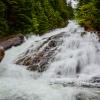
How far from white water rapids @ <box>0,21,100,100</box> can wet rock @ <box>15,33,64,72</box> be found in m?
0.34

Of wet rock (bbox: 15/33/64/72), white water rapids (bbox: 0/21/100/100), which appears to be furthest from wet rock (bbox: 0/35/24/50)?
wet rock (bbox: 15/33/64/72)

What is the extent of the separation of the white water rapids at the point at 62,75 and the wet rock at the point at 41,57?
340 millimetres

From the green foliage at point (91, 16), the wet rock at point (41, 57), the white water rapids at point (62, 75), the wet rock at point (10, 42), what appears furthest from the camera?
the green foliage at point (91, 16)

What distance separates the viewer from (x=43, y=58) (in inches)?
687

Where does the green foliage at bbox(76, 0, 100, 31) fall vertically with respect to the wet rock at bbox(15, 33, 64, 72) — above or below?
above

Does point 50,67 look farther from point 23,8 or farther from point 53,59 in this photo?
point 23,8

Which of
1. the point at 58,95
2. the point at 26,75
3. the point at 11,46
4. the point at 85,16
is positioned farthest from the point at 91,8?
the point at 58,95

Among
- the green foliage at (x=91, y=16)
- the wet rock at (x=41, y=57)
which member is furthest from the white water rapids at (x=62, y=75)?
the green foliage at (x=91, y=16)

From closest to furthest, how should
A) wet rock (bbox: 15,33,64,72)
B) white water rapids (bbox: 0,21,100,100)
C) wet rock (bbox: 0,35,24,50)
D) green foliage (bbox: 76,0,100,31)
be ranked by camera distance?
white water rapids (bbox: 0,21,100,100) < wet rock (bbox: 15,33,64,72) < wet rock (bbox: 0,35,24,50) < green foliage (bbox: 76,0,100,31)

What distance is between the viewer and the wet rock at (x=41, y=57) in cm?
1685

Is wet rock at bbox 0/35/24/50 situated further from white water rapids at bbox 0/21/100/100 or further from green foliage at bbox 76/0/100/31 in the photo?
green foliage at bbox 76/0/100/31

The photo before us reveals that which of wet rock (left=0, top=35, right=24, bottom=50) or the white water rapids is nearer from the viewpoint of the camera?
the white water rapids

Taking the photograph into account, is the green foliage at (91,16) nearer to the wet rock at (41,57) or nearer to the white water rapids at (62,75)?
the white water rapids at (62,75)

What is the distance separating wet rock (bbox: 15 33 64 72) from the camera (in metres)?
16.8
